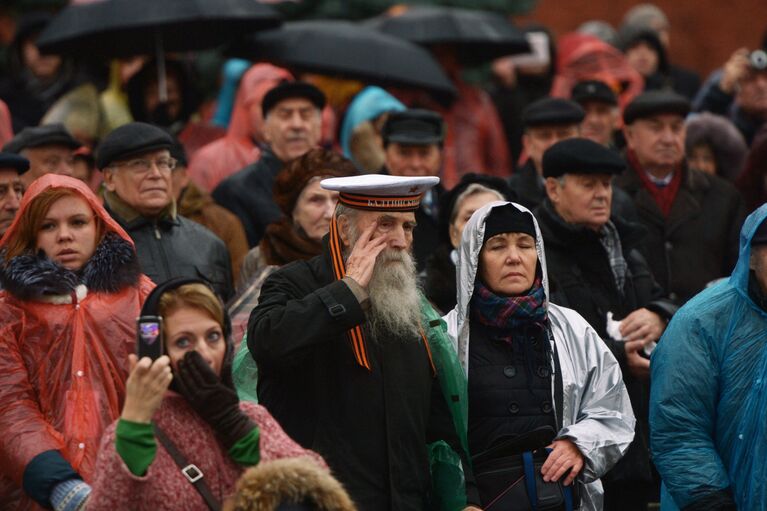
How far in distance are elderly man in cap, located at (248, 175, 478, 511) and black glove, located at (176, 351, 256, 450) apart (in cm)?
68

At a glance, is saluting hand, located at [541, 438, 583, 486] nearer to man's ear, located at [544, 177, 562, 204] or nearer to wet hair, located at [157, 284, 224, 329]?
wet hair, located at [157, 284, 224, 329]

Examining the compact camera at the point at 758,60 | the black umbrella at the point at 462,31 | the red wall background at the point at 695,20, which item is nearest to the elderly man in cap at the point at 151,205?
the black umbrella at the point at 462,31

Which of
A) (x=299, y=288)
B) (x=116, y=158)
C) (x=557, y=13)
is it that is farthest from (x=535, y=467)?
(x=557, y=13)

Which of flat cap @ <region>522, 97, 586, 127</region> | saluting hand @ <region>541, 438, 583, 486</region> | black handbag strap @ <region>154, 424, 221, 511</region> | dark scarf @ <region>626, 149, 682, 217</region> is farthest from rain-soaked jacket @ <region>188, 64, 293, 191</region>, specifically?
black handbag strap @ <region>154, 424, 221, 511</region>

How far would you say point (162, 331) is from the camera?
18.2ft

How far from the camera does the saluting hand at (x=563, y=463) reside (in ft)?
22.1

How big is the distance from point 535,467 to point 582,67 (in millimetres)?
7030

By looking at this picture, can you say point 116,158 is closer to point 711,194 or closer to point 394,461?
point 394,461

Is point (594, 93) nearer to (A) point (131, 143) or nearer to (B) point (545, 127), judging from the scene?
(B) point (545, 127)

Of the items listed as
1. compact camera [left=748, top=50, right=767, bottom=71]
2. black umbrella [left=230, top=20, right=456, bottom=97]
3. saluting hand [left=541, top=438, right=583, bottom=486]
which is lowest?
saluting hand [left=541, top=438, right=583, bottom=486]

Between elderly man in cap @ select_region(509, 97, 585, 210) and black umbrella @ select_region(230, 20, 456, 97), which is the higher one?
black umbrella @ select_region(230, 20, 456, 97)

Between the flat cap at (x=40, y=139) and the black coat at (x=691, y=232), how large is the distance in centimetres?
345

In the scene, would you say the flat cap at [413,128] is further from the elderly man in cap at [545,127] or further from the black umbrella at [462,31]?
the black umbrella at [462,31]

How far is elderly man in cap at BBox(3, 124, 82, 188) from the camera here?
916 centimetres
